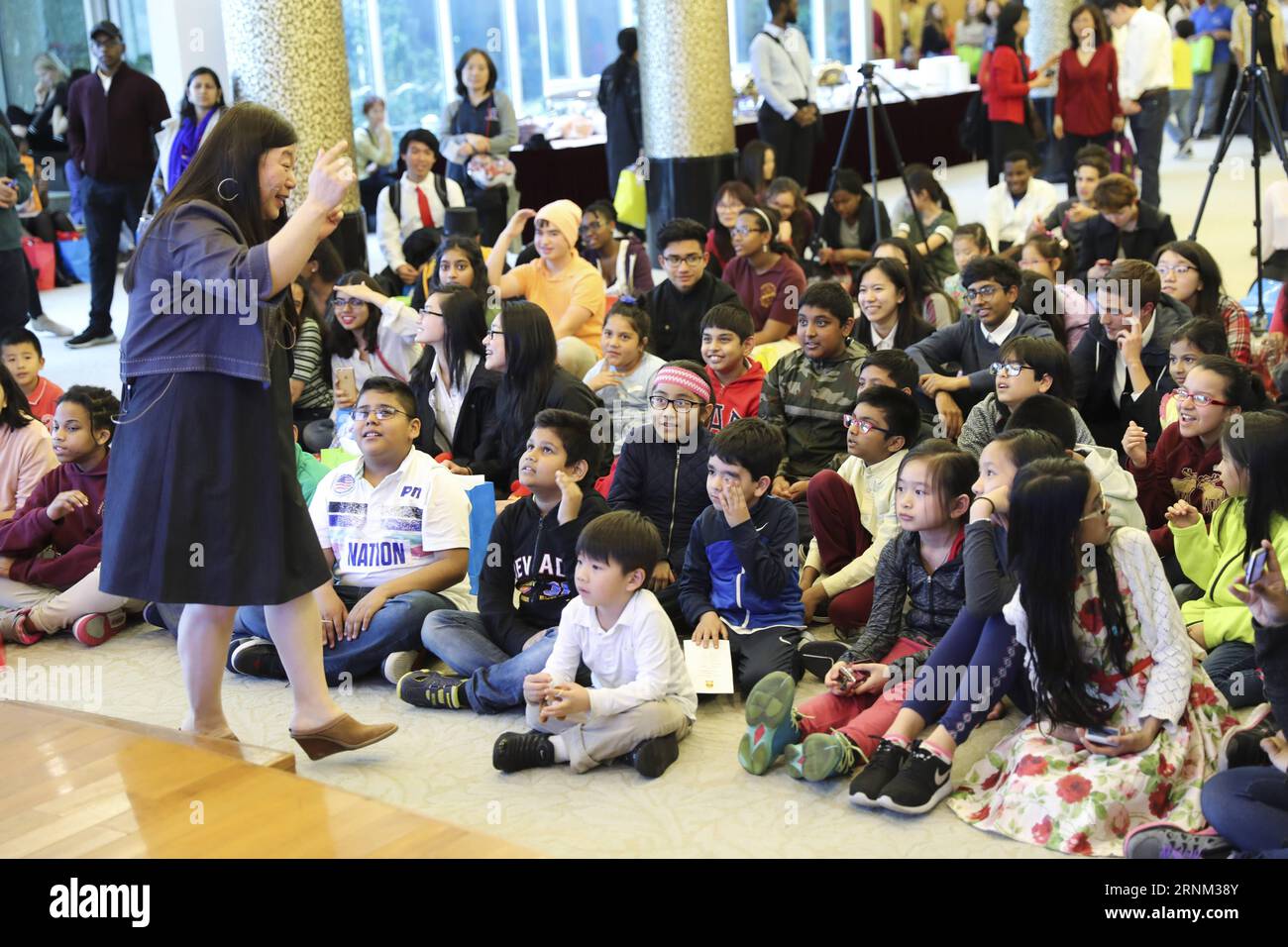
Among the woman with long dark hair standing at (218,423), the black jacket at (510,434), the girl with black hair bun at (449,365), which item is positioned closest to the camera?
the woman with long dark hair standing at (218,423)

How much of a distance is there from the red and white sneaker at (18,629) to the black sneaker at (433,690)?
125 cm

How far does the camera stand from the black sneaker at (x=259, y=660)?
3852 millimetres

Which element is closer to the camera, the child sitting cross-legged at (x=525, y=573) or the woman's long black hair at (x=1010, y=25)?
the child sitting cross-legged at (x=525, y=573)

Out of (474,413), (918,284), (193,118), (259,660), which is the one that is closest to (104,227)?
(193,118)

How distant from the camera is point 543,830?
2959 millimetres

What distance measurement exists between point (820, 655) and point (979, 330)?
1.60m

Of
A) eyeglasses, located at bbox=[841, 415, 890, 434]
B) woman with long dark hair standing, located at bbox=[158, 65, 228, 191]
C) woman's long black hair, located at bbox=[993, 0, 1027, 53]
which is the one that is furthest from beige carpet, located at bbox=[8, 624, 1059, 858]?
woman's long black hair, located at bbox=[993, 0, 1027, 53]

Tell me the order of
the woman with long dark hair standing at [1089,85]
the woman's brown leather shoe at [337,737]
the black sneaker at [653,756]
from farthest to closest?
the woman with long dark hair standing at [1089,85] → the black sneaker at [653,756] → the woman's brown leather shoe at [337,737]

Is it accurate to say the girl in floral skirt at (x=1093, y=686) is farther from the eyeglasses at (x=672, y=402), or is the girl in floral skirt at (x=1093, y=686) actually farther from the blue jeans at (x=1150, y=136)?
the blue jeans at (x=1150, y=136)

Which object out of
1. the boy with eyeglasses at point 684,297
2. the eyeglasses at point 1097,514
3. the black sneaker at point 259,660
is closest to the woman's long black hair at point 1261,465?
the eyeglasses at point 1097,514

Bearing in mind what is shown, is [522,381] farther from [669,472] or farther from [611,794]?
[611,794]

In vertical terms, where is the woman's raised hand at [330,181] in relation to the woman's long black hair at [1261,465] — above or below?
above
